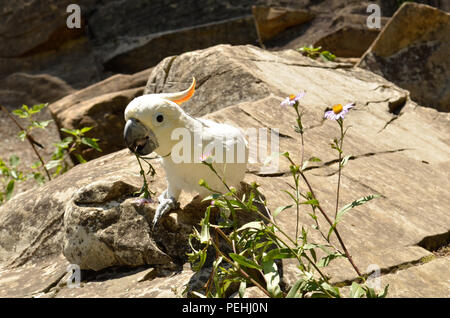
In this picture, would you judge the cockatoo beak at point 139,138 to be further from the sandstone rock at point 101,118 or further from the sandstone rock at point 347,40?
the sandstone rock at point 347,40

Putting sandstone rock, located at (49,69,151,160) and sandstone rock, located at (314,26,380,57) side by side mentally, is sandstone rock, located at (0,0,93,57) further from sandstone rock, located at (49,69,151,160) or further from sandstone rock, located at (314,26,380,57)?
sandstone rock, located at (314,26,380,57)

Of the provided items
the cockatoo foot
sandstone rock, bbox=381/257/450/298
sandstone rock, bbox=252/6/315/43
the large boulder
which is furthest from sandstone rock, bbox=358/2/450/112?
the cockatoo foot

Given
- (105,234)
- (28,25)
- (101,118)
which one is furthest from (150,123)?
(28,25)

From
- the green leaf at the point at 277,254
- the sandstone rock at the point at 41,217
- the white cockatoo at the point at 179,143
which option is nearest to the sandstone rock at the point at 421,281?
the green leaf at the point at 277,254

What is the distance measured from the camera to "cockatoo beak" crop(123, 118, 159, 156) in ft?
6.45

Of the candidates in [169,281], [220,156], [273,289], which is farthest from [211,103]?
[273,289]

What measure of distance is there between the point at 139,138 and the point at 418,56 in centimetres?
379

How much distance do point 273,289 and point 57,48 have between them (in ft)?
21.5

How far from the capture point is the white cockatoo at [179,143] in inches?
77.9

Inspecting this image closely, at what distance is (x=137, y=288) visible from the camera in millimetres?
2041

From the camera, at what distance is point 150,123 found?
1978 millimetres

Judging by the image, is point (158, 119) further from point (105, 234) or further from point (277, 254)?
point (277, 254)

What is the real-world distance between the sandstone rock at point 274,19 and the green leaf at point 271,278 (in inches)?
220
